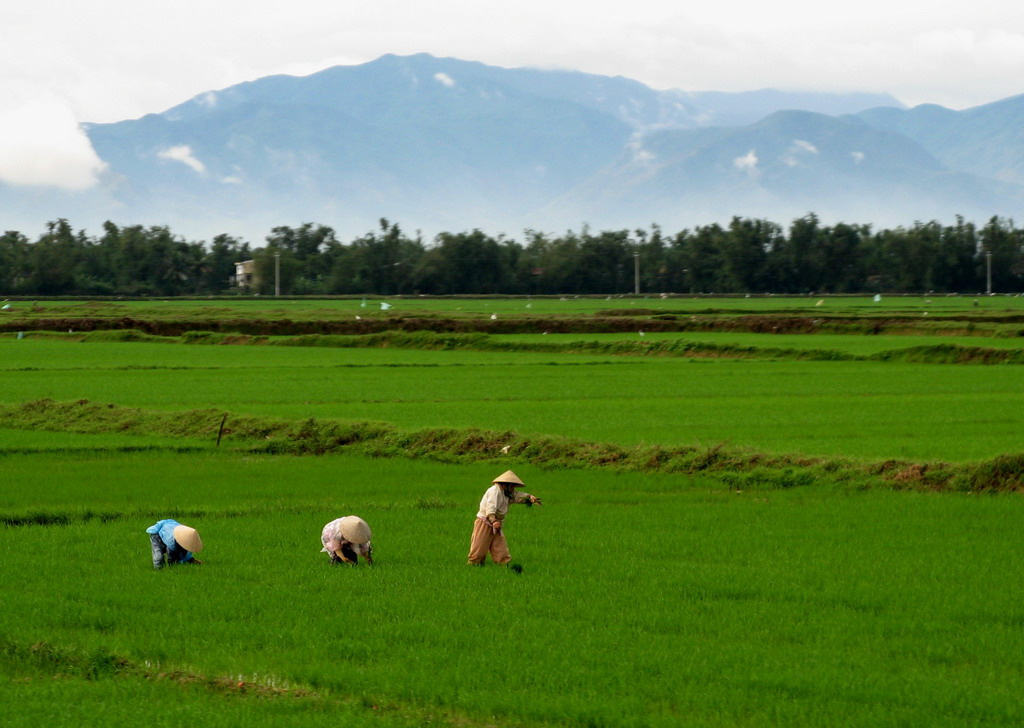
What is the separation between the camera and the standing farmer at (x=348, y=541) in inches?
434

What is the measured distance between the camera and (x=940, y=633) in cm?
876

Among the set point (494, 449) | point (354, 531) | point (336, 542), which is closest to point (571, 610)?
point (354, 531)

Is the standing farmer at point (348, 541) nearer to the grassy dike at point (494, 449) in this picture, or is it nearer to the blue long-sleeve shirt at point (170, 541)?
the blue long-sleeve shirt at point (170, 541)

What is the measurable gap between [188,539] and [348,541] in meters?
1.46

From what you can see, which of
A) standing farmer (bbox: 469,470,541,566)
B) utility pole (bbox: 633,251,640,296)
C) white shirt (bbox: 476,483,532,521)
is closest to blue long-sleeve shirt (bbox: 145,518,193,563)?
standing farmer (bbox: 469,470,541,566)

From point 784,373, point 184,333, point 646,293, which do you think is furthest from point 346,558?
point 646,293

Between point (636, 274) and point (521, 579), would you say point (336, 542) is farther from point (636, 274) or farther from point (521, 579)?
point (636, 274)

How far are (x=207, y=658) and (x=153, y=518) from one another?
660 centimetres

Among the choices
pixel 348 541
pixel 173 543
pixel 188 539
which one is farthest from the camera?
pixel 348 541

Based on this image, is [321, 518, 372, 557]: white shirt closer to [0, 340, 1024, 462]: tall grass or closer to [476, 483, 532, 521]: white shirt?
[476, 483, 532, 521]: white shirt

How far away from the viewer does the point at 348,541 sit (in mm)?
11078

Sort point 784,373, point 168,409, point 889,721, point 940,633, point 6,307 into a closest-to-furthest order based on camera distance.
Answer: point 889,721 → point 940,633 → point 168,409 → point 784,373 → point 6,307

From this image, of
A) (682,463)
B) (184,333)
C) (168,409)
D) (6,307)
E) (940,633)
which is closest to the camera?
(940,633)

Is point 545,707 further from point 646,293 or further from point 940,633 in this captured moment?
point 646,293
